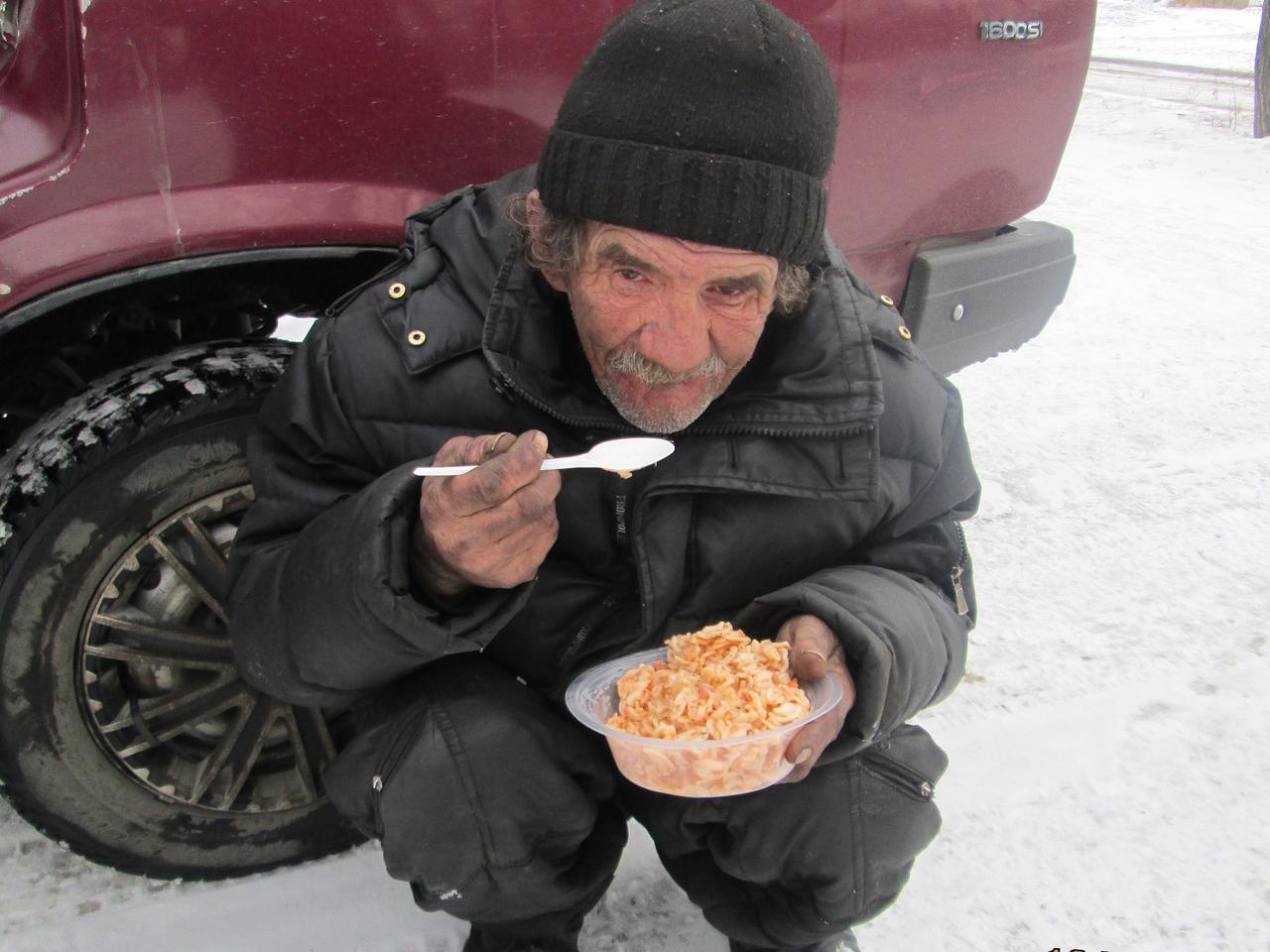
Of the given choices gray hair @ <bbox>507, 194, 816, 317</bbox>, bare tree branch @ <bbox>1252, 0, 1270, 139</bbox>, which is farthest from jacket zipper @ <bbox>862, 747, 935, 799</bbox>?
bare tree branch @ <bbox>1252, 0, 1270, 139</bbox>

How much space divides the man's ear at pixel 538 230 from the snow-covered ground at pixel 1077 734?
1.10m

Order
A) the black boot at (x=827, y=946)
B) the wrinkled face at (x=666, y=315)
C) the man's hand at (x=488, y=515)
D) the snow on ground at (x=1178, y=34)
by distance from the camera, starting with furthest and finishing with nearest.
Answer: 1. the snow on ground at (x=1178, y=34)
2. the black boot at (x=827, y=946)
3. the wrinkled face at (x=666, y=315)
4. the man's hand at (x=488, y=515)

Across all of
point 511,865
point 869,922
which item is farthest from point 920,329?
point 511,865

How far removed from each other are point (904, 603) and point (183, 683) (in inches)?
49.2

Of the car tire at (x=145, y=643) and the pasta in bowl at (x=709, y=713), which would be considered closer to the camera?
the pasta in bowl at (x=709, y=713)

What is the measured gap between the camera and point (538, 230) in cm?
161

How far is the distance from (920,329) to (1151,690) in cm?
100

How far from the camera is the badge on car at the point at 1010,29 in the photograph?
8.14 feet

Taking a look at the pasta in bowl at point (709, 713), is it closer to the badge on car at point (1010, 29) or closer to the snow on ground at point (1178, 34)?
the badge on car at point (1010, 29)

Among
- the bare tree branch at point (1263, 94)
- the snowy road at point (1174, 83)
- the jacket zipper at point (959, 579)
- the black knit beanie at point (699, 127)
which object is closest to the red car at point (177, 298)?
the black knit beanie at point (699, 127)

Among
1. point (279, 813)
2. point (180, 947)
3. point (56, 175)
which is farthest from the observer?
point (279, 813)

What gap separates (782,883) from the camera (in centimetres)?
172

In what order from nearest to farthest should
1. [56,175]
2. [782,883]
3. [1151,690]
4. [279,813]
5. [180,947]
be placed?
[56,175] → [782,883] → [180,947] → [279,813] → [1151,690]

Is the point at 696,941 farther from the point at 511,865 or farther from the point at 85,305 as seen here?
the point at 85,305
